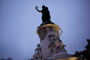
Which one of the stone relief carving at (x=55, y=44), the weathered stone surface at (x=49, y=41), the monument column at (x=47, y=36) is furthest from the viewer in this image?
the monument column at (x=47, y=36)

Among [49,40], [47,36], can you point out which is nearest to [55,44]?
[49,40]

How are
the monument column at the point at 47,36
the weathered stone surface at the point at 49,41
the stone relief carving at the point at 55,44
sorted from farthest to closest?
the monument column at the point at 47,36 → the weathered stone surface at the point at 49,41 → the stone relief carving at the point at 55,44

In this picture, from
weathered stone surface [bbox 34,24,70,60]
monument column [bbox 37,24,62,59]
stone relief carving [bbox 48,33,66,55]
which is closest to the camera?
stone relief carving [bbox 48,33,66,55]

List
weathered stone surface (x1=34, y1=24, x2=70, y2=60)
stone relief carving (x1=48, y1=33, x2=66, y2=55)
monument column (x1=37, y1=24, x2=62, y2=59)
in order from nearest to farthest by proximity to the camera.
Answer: stone relief carving (x1=48, y1=33, x2=66, y2=55)
weathered stone surface (x1=34, y1=24, x2=70, y2=60)
monument column (x1=37, y1=24, x2=62, y2=59)

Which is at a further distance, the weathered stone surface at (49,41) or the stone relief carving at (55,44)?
the weathered stone surface at (49,41)

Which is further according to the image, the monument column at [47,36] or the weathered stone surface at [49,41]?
the monument column at [47,36]

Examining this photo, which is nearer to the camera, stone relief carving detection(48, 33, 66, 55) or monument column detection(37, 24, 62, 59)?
stone relief carving detection(48, 33, 66, 55)

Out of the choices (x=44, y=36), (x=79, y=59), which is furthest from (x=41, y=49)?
(x=79, y=59)

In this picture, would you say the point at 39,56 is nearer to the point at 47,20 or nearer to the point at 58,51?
the point at 58,51

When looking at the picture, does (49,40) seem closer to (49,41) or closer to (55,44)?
(49,41)

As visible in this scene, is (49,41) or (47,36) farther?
(47,36)

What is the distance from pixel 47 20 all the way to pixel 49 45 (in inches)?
175

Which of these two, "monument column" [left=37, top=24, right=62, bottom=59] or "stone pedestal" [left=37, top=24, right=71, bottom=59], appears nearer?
"stone pedestal" [left=37, top=24, right=71, bottom=59]

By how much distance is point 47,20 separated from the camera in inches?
493
